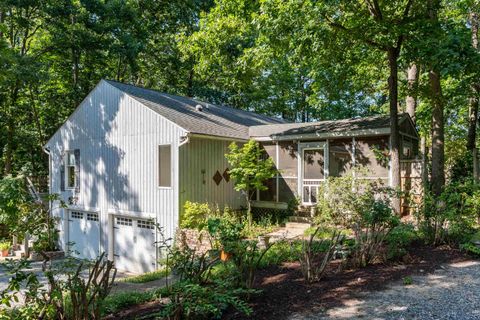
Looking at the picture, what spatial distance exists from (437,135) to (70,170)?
1355cm

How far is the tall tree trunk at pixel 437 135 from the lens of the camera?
33.0 feet

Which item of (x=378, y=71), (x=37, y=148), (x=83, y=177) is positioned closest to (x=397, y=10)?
(x=378, y=71)

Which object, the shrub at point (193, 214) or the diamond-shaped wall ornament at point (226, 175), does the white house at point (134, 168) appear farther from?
the shrub at point (193, 214)

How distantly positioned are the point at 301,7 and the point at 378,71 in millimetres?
7106

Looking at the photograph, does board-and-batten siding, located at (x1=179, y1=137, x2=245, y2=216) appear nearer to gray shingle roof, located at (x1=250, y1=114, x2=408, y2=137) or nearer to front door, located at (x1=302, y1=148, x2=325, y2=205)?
gray shingle roof, located at (x1=250, y1=114, x2=408, y2=137)

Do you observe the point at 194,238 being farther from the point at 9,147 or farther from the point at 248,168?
the point at 9,147

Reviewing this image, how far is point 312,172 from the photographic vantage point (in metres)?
11.9

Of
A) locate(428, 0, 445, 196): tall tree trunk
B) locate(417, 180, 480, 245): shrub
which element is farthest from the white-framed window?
locate(428, 0, 445, 196): tall tree trunk

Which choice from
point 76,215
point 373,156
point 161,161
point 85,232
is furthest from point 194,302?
point 76,215

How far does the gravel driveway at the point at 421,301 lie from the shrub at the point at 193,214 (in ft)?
20.6

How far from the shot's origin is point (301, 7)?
9.16 m

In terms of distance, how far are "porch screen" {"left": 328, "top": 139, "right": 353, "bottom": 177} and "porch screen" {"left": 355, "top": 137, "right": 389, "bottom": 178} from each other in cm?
28

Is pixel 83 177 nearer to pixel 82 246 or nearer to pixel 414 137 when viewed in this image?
pixel 82 246

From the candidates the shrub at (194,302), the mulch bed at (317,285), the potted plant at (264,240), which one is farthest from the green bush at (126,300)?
the potted plant at (264,240)
